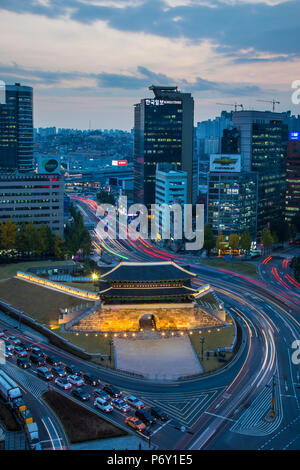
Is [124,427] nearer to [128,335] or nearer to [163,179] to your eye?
[128,335]

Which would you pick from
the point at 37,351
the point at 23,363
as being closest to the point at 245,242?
the point at 37,351

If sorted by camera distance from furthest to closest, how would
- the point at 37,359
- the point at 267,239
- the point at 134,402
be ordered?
the point at 267,239, the point at 37,359, the point at 134,402

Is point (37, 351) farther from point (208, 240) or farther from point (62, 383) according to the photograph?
point (208, 240)

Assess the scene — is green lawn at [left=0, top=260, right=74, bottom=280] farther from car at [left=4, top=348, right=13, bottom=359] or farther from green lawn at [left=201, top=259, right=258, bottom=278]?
green lawn at [left=201, top=259, right=258, bottom=278]

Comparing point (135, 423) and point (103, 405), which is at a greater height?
point (103, 405)

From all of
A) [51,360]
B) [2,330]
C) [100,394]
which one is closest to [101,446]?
[100,394]

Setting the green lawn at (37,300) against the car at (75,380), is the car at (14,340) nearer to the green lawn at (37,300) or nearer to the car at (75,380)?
the green lawn at (37,300)
